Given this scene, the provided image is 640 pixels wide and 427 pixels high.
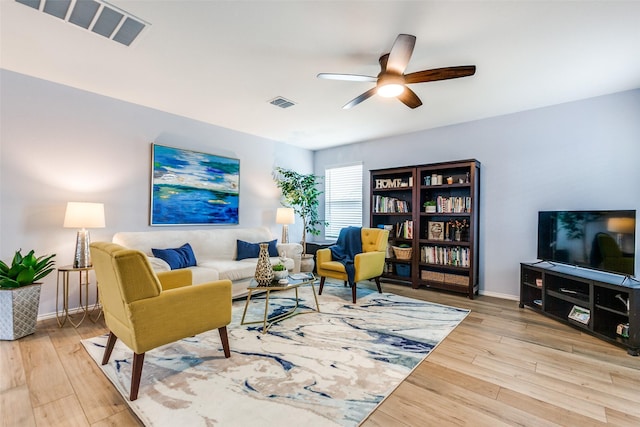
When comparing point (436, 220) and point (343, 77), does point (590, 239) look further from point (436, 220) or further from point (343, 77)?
point (343, 77)

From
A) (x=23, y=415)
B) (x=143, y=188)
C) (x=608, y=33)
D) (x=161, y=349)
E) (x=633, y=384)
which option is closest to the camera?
(x=23, y=415)

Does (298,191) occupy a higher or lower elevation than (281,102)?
lower

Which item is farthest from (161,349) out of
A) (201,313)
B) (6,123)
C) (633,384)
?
(633,384)

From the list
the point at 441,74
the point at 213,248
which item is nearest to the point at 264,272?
the point at 213,248

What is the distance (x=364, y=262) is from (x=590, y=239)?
7.77ft

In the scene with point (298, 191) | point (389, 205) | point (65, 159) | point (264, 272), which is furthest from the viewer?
point (298, 191)

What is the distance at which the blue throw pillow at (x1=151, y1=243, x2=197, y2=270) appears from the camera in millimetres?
3273

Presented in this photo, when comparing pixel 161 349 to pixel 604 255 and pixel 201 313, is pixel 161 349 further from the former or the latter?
pixel 604 255

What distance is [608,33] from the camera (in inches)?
85.0

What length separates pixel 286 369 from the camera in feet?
6.79

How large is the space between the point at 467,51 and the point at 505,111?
1865 mm

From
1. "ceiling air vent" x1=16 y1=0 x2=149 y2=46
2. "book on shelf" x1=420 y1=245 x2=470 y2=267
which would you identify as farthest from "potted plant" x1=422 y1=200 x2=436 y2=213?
"ceiling air vent" x1=16 y1=0 x2=149 y2=46

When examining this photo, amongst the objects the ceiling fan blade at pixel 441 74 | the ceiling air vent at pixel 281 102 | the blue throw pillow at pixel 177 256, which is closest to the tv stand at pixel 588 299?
the ceiling fan blade at pixel 441 74

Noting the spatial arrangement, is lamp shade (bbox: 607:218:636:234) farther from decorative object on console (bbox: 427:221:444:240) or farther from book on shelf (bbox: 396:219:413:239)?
book on shelf (bbox: 396:219:413:239)
